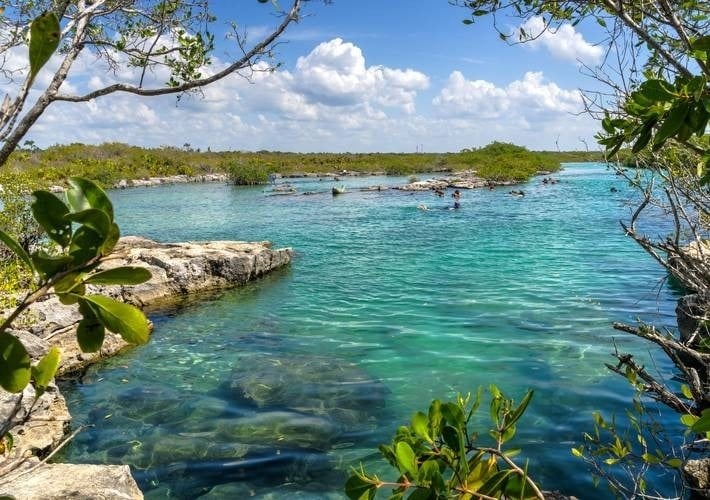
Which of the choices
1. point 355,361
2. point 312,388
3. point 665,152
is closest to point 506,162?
point 355,361

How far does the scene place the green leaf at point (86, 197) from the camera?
87cm

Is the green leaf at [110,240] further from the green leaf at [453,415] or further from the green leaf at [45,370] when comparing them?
the green leaf at [453,415]

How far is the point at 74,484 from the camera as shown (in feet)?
14.5

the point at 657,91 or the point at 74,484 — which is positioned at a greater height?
the point at 657,91

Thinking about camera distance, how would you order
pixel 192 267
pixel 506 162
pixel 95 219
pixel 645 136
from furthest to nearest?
1. pixel 506 162
2. pixel 192 267
3. pixel 645 136
4. pixel 95 219

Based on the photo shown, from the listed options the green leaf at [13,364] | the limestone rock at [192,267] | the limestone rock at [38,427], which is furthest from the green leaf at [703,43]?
the limestone rock at [192,267]

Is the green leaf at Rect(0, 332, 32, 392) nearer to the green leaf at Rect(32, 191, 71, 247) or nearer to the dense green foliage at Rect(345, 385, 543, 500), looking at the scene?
the green leaf at Rect(32, 191, 71, 247)

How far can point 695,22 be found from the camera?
348 cm

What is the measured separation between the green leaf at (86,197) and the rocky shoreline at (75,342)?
0.30 ft

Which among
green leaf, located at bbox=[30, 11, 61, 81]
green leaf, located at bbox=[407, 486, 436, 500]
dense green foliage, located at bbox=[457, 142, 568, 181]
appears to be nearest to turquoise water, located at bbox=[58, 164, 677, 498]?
green leaf, located at bbox=[407, 486, 436, 500]

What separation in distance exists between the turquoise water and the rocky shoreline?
0.51 meters

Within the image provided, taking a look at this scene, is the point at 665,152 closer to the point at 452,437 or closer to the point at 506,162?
the point at 452,437

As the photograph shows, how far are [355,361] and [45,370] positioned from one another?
8.46 m

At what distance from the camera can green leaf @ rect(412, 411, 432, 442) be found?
5.62 feet
